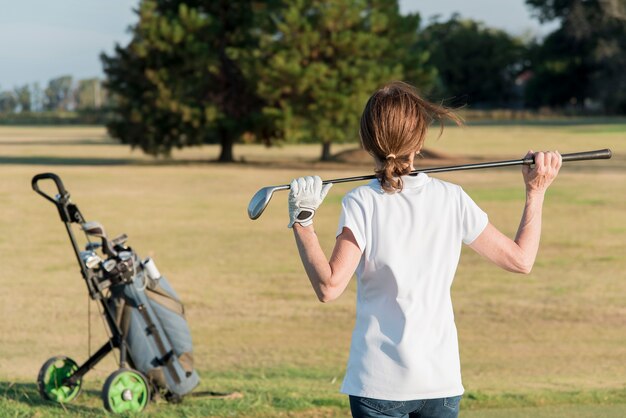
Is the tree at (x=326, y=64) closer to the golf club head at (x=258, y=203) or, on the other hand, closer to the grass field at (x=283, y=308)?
the grass field at (x=283, y=308)

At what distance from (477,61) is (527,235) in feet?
357

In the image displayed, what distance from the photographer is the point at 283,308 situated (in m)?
11.6

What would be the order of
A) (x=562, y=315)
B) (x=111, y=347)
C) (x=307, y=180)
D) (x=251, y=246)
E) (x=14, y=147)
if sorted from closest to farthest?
(x=307, y=180), (x=111, y=347), (x=562, y=315), (x=251, y=246), (x=14, y=147)

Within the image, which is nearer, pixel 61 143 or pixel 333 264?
pixel 333 264

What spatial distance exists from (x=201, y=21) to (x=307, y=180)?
1591 inches

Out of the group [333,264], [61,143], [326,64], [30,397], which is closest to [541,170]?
[333,264]

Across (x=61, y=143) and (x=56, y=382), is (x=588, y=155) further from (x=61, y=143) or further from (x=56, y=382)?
(x=61, y=143)

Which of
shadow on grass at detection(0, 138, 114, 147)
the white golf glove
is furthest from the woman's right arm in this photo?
shadow on grass at detection(0, 138, 114, 147)

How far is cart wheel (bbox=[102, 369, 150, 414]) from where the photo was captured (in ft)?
19.3

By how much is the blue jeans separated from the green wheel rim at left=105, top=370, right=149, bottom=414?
3.36 m

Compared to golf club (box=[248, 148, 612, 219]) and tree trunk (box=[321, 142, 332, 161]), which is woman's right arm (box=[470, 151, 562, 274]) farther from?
tree trunk (box=[321, 142, 332, 161])

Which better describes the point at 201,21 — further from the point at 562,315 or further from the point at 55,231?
the point at 562,315

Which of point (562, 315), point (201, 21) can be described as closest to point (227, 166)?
point (201, 21)

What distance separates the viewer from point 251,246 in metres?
17.3
